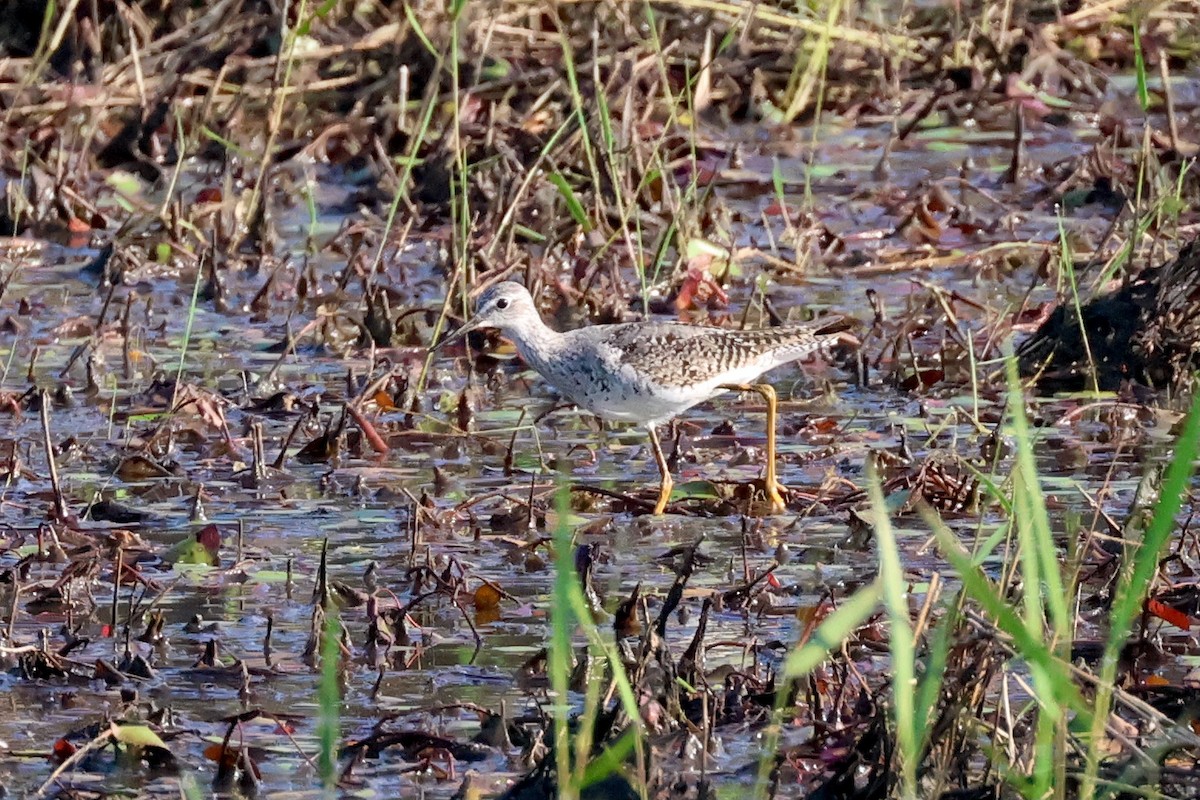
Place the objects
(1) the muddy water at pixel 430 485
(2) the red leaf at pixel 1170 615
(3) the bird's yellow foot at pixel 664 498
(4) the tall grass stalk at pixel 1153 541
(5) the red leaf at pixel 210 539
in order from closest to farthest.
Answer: (4) the tall grass stalk at pixel 1153 541
(1) the muddy water at pixel 430 485
(2) the red leaf at pixel 1170 615
(5) the red leaf at pixel 210 539
(3) the bird's yellow foot at pixel 664 498

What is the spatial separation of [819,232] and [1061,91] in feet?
→ 9.88

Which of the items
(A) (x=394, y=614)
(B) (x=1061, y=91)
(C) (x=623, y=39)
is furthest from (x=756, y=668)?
(B) (x=1061, y=91)

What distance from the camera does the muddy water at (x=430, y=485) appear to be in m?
5.13

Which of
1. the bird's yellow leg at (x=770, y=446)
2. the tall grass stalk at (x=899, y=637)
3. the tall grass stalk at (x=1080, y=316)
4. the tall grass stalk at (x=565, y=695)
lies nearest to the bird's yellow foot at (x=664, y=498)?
the bird's yellow leg at (x=770, y=446)

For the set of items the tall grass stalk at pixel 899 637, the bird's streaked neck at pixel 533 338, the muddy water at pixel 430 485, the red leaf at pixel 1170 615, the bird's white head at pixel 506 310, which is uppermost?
the tall grass stalk at pixel 899 637

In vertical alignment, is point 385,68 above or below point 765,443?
above

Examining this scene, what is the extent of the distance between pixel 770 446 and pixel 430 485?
1.12 m

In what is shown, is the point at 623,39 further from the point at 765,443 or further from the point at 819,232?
the point at 765,443

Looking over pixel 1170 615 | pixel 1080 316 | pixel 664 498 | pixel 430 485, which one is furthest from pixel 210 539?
pixel 1080 316

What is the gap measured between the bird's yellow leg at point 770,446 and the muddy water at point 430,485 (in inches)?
4.6

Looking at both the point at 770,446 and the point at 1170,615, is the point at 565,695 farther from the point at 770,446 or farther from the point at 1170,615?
the point at 770,446

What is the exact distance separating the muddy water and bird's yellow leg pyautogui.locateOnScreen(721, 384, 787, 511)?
117 millimetres

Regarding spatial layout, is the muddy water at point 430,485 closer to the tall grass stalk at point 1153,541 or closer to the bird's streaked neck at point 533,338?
the bird's streaked neck at point 533,338

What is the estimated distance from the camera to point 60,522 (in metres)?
6.43
